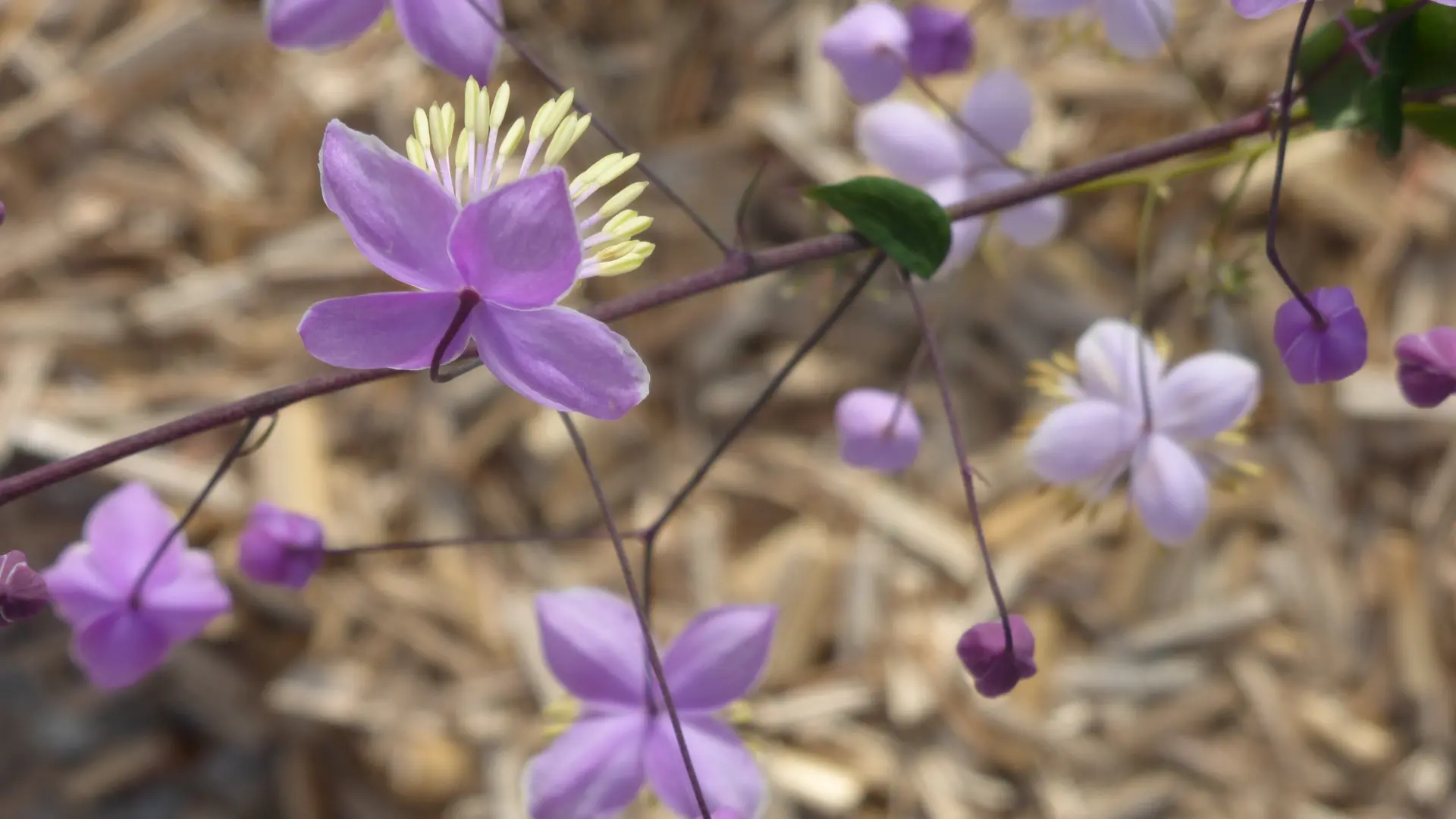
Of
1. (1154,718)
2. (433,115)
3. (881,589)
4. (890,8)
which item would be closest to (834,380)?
(881,589)

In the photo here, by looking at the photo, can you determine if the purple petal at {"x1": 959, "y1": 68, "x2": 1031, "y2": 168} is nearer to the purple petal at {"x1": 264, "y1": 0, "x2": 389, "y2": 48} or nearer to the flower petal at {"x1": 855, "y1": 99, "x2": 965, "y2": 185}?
the flower petal at {"x1": 855, "y1": 99, "x2": 965, "y2": 185}

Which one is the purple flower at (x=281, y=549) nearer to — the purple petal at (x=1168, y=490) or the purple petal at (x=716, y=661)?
the purple petal at (x=716, y=661)

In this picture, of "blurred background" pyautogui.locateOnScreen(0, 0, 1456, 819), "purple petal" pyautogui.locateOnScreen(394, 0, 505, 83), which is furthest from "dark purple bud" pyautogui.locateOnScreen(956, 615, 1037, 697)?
"blurred background" pyautogui.locateOnScreen(0, 0, 1456, 819)

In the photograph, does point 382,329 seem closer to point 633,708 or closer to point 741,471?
point 633,708

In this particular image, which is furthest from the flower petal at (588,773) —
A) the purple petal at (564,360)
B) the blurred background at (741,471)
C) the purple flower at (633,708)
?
the blurred background at (741,471)

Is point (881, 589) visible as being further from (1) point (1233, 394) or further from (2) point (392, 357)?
(2) point (392, 357)
